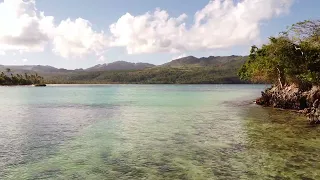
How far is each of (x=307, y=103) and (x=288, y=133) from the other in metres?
23.5

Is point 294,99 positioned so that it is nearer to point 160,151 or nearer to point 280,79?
point 280,79

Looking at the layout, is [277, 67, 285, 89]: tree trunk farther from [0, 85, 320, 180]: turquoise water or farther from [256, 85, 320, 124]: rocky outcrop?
[0, 85, 320, 180]: turquoise water

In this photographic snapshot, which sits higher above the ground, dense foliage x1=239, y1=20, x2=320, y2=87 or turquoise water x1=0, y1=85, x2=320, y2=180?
dense foliage x1=239, y1=20, x2=320, y2=87

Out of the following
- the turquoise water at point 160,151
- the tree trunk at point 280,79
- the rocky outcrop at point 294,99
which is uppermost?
the tree trunk at point 280,79

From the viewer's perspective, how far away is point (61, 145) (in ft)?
79.0

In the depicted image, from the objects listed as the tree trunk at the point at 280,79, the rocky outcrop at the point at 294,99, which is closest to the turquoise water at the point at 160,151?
the rocky outcrop at the point at 294,99

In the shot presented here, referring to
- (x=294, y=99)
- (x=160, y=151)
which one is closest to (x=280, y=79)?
(x=294, y=99)

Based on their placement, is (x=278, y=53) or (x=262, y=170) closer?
(x=262, y=170)

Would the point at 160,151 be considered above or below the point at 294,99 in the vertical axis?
below

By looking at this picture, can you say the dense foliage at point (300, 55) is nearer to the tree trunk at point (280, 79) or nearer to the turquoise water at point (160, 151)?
the tree trunk at point (280, 79)

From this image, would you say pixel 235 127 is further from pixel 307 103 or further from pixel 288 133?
pixel 307 103

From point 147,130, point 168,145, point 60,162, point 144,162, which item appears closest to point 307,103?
point 147,130

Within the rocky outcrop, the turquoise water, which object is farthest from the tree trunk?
the turquoise water

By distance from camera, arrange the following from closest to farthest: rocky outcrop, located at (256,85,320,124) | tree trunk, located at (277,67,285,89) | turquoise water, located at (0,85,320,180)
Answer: turquoise water, located at (0,85,320,180) < rocky outcrop, located at (256,85,320,124) < tree trunk, located at (277,67,285,89)
